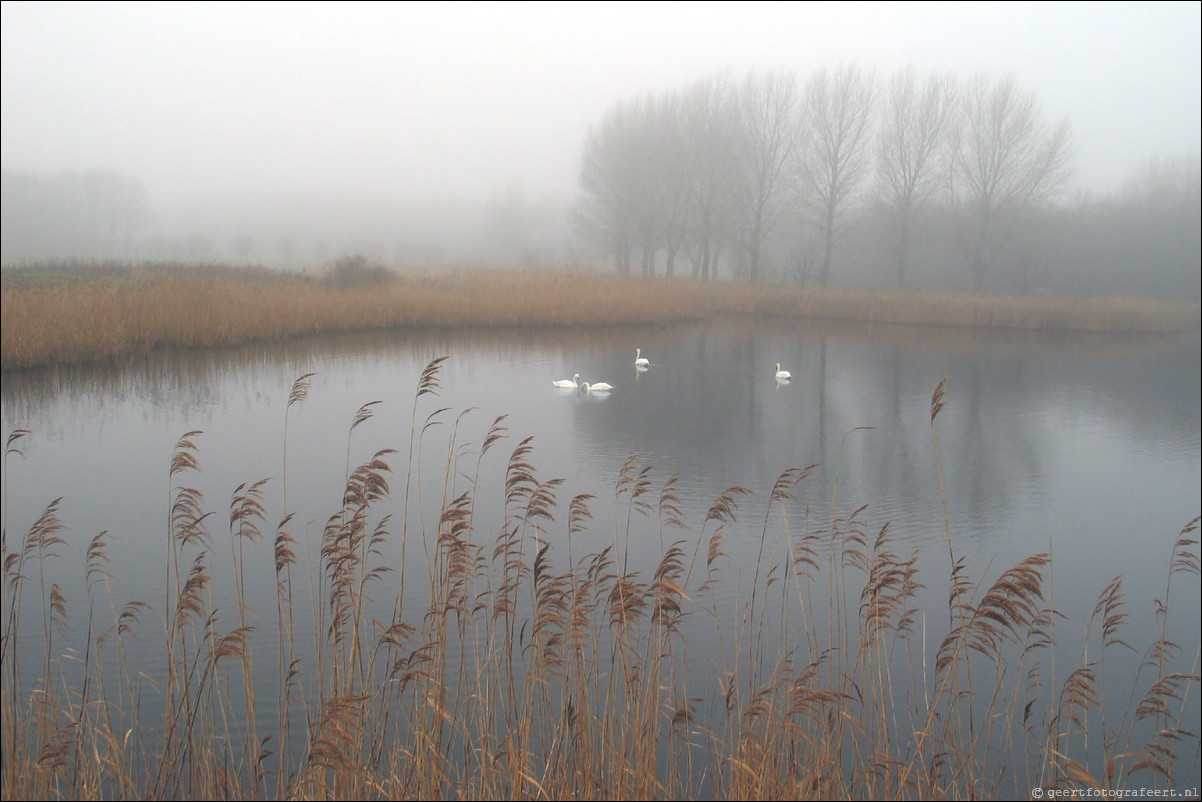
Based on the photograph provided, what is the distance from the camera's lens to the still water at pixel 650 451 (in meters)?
4.81

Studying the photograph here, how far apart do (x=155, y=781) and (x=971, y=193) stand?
27.2 metres

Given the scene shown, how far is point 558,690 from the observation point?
329 centimetres

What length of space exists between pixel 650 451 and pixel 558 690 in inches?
167

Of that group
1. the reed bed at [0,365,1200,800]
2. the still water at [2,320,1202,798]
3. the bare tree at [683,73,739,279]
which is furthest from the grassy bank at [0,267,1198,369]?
the reed bed at [0,365,1200,800]

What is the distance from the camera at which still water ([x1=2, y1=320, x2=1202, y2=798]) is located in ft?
15.8

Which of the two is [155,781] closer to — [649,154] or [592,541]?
[592,541]

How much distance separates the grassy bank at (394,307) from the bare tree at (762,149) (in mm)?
3932

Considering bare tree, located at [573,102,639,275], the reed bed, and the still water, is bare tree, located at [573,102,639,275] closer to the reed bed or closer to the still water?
the still water

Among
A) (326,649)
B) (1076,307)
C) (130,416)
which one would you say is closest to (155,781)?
(326,649)

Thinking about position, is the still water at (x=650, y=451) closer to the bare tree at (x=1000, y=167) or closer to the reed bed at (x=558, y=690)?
the reed bed at (x=558, y=690)

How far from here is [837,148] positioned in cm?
2662

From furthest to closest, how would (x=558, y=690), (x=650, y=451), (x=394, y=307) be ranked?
(x=394, y=307) → (x=650, y=451) → (x=558, y=690)

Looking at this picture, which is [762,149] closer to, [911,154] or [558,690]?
[911,154]

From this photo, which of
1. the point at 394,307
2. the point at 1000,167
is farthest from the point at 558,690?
the point at 1000,167
